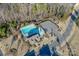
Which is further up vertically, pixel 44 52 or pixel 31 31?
pixel 31 31

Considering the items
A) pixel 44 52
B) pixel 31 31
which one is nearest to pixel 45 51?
pixel 44 52

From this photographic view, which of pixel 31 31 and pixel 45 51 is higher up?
pixel 31 31

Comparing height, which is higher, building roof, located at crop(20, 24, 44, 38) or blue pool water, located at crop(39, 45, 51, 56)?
building roof, located at crop(20, 24, 44, 38)

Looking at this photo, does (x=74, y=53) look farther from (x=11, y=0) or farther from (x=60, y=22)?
(x=11, y=0)

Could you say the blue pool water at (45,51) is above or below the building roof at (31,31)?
below

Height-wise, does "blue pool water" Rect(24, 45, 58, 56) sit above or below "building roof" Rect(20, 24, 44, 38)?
below

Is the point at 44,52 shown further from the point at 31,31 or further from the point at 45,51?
the point at 31,31

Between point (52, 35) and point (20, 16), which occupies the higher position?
point (20, 16)

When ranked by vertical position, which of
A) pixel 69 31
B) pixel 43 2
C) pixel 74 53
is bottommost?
pixel 74 53

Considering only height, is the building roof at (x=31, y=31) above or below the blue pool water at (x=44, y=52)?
above

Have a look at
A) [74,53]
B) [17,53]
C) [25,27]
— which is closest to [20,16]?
[25,27]

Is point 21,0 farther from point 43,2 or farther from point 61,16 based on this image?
point 61,16
